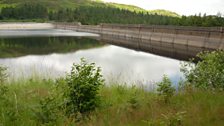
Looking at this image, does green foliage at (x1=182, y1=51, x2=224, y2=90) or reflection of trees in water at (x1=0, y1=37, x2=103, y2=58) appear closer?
green foliage at (x1=182, y1=51, x2=224, y2=90)

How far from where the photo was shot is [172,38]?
62938 mm

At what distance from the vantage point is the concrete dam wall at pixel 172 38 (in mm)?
47406

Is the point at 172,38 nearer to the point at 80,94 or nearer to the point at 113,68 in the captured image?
the point at 113,68

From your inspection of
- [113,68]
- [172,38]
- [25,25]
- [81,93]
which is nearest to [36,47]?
[172,38]

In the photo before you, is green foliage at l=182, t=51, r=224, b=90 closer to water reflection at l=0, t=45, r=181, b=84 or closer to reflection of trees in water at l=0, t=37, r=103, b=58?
water reflection at l=0, t=45, r=181, b=84

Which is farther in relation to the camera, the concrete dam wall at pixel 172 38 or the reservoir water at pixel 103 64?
the concrete dam wall at pixel 172 38

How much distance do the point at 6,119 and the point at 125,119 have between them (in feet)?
9.87

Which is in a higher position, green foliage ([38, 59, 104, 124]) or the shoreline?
green foliage ([38, 59, 104, 124])

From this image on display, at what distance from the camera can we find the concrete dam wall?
156 ft

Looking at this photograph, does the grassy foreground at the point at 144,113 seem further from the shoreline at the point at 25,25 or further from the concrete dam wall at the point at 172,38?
the shoreline at the point at 25,25

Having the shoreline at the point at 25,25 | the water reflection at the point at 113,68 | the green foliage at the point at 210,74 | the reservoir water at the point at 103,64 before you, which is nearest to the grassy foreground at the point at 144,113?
the green foliage at the point at 210,74

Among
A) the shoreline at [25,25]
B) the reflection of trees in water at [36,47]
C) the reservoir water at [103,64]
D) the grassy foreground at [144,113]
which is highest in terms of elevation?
the grassy foreground at [144,113]

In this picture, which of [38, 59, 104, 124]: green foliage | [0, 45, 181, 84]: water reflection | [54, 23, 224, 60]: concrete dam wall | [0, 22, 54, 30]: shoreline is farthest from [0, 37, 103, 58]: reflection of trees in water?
[0, 22, 54, 30]: shoreline

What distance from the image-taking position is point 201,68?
1422 cm
